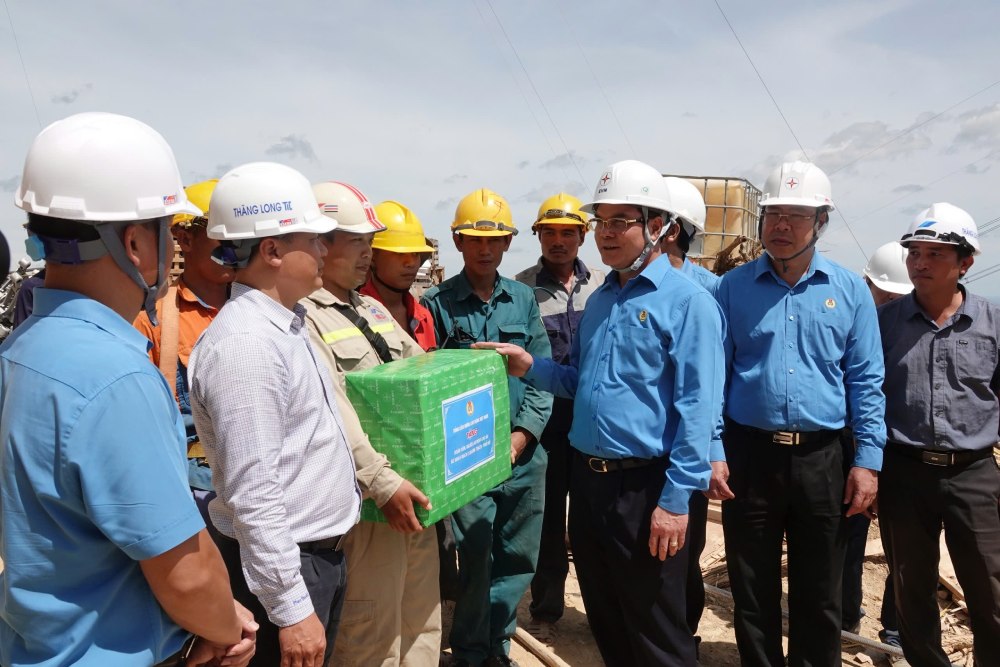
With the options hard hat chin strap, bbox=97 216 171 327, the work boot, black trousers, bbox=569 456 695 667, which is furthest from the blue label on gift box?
the work boot

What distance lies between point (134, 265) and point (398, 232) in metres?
2.32

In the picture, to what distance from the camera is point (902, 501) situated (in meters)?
3.76

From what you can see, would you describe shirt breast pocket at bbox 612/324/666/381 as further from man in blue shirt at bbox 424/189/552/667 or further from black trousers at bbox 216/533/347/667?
black trousers at bbox 216/533/347/667

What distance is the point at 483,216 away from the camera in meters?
4.48

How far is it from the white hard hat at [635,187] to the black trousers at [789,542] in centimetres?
127

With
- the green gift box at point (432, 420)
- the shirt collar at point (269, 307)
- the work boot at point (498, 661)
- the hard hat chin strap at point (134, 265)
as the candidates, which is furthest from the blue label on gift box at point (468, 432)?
the work boot at point (498, 661)

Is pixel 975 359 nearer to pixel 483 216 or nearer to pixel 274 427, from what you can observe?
pixel 483 216

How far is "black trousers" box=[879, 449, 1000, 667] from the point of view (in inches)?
141

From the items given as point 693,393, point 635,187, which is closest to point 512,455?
point 693,393

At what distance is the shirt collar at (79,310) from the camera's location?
5.00 feet

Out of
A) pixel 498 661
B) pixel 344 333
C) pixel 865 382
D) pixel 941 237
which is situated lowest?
pixel 498 661

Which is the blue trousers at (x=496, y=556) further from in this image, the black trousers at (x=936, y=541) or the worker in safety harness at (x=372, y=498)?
the black trousers at (x=936, y=541)

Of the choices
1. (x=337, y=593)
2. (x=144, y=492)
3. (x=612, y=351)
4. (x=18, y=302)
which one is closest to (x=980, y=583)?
(x=612, y=351)

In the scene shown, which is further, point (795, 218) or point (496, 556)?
point (496, 556)
